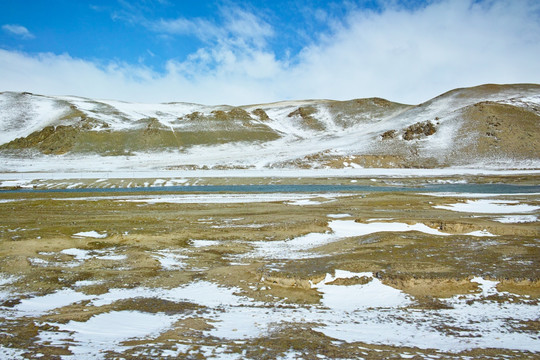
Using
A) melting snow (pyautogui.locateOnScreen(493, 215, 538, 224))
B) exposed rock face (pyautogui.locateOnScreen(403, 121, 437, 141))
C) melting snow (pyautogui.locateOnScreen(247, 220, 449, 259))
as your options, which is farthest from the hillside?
melting snow (pyautogui.locateOnScreen(247, 220, 449, 259))

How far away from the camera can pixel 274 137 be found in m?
130

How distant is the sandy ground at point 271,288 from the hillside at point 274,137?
63.2 metres

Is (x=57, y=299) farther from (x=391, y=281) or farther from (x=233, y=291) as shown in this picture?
(x=391, y=281)

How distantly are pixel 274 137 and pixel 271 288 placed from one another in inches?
4648

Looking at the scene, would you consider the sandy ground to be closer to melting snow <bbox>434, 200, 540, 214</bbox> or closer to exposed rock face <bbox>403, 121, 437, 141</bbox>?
melting snow <bbox>434, 200, 540, 214</bbox>

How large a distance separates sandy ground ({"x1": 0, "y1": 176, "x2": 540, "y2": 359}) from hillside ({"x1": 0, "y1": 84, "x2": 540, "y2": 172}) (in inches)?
2488

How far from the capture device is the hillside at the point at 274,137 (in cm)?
8912

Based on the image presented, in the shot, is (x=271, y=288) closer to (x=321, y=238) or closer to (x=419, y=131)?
(x=321, y=238)

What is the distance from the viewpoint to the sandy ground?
8938 mm

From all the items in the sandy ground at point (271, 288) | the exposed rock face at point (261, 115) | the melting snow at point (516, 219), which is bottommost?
the sandy ground at point (271, 288)

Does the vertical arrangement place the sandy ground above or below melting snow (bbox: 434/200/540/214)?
below

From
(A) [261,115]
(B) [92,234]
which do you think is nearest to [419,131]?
(A) [261,115]

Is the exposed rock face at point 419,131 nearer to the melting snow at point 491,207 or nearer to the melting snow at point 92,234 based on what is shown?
the melting snow at point 491,207

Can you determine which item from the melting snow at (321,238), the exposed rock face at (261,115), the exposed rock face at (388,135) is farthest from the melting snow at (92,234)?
the exposed rock face at (261,115)
